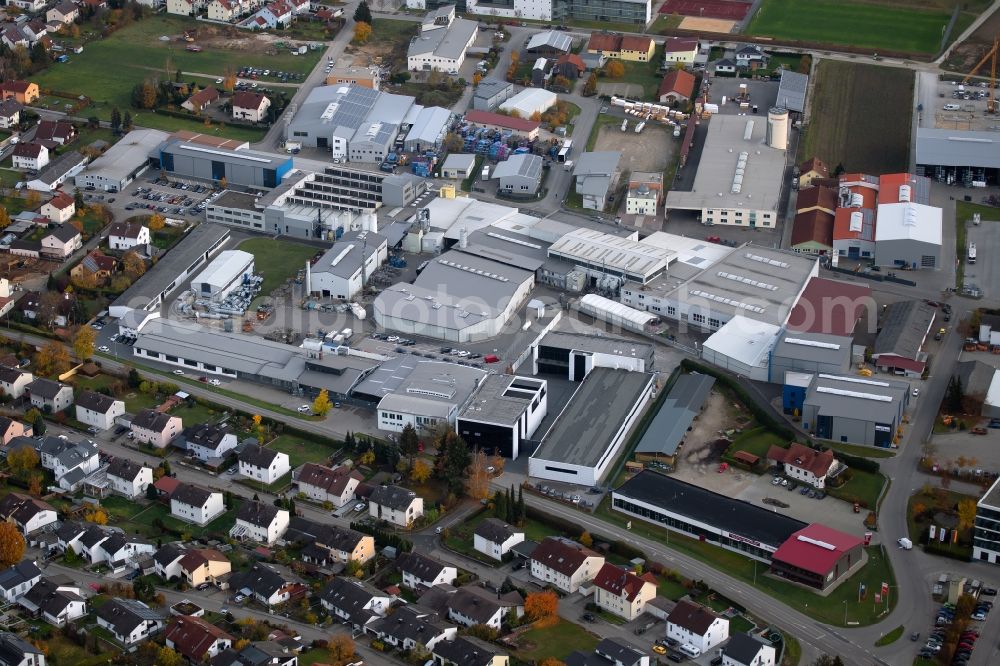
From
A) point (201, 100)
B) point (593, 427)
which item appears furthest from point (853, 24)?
point (593, 427)

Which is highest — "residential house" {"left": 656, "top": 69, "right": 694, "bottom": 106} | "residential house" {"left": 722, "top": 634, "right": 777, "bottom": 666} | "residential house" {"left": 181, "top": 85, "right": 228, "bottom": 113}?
"residential house" {"left": 656, "top": 69, "right": 694, "bottom": 106}

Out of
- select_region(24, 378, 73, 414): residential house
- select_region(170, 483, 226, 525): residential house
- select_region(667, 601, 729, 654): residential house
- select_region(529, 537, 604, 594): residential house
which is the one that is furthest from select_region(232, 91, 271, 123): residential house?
select_region(667, 601, 729, 654): residential house

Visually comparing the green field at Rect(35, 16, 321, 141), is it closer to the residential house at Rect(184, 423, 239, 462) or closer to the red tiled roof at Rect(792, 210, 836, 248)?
the residential house at Rect(184, 423, 239, 462)

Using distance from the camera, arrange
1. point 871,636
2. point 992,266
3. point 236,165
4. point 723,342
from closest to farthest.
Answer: point 871,636 → point 723,342 → point 992,266 → point 236,165

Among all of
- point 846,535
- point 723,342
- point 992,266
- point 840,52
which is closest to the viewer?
point 846,535

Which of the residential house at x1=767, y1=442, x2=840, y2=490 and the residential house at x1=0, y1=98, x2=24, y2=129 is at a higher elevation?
the residential house at x1=0, y1=98, x2=24, y2=129

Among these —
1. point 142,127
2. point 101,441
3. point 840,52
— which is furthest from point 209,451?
point 840,52

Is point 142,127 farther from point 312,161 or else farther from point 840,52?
point 840,52
